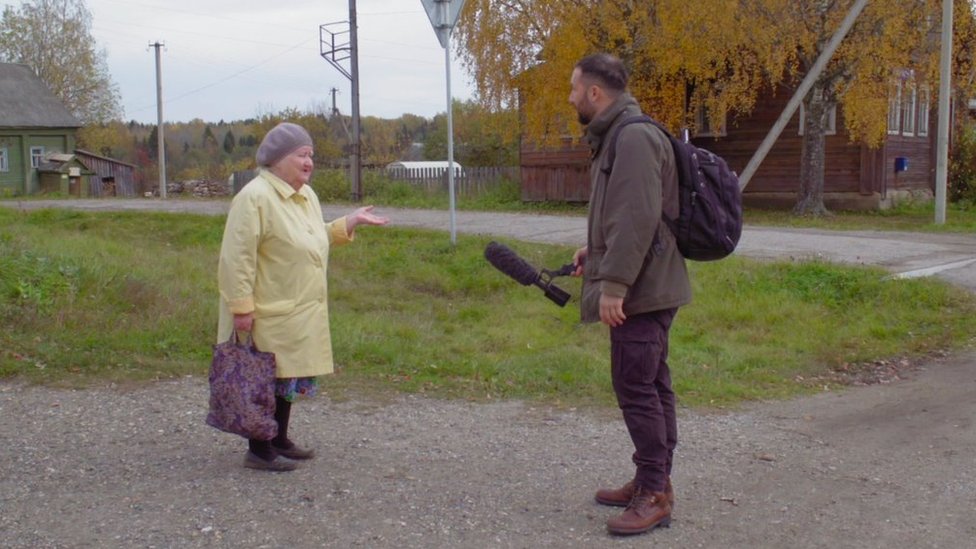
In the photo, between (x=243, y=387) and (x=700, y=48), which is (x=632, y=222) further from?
(x=700, y=48)

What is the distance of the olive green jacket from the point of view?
4039mm

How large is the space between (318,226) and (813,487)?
106 inches

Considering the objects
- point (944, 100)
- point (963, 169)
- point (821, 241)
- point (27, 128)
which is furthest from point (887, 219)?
point (27, 128)

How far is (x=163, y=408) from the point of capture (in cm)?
615

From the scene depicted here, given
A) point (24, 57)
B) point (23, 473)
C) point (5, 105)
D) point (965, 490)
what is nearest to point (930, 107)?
point (965, 490)

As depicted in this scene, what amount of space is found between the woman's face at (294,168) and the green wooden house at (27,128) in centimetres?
4810

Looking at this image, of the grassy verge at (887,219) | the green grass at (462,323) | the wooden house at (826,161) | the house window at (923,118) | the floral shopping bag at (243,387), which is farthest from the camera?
the house window at (923,118)

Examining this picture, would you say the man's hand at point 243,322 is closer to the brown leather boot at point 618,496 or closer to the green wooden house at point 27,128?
the brown leather boot at point 618,496

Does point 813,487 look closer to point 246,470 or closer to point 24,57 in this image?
point 246,470

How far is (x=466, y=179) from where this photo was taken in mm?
32031

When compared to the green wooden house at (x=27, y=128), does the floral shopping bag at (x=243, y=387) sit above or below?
below

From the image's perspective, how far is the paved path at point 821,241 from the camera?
12.5 m

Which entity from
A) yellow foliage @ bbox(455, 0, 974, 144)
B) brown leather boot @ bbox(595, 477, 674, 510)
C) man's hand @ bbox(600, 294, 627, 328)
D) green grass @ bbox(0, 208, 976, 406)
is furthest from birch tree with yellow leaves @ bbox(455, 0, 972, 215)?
man's hand @ bbox(600, 294, 627, 328)

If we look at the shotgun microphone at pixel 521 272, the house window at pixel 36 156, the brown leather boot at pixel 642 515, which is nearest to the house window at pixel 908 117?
the shotgun microphone at pixel 521 272
